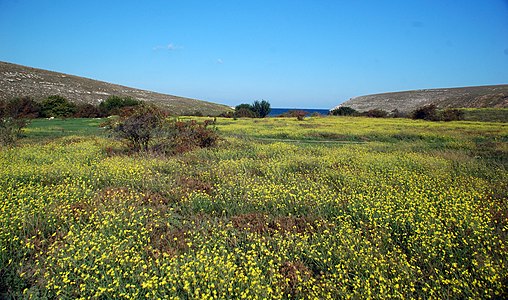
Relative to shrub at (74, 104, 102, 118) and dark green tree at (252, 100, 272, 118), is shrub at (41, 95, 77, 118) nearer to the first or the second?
shrub at (74, 104, 102, 118)

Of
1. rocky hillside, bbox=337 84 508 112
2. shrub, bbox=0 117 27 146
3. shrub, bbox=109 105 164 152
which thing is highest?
rocky hillside, bbox=337 84 508 112

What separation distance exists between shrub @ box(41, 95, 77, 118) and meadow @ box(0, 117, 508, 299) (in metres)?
33.7

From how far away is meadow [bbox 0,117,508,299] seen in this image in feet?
13.8

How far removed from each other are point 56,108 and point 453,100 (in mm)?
66586

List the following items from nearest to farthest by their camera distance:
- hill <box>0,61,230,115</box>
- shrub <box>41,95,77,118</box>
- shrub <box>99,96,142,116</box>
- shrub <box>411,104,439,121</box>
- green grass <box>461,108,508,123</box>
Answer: green grass <box>461,108,508,123</box>
shrub <box>411,104,439,121</box>
shrub <box>41,95,77,118</box>
shrub <box>99,96,142,116</box>
hill <box>0,61,230,115</box>

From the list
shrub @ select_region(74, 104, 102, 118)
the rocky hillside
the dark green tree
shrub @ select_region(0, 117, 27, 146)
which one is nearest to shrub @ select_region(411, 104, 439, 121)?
the rocky hillside

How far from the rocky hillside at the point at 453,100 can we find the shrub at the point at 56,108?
5974cm

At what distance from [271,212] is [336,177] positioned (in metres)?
3.09

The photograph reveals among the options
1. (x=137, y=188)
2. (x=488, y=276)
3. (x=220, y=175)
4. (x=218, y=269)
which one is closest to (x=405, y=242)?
(x=488, y=276)

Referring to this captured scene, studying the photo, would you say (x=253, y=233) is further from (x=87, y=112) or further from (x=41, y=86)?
(x=41, y=86)

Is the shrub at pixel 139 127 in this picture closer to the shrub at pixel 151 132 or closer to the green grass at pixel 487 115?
the shrub at pixel 151 132

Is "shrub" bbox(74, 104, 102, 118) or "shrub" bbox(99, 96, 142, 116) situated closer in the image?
"shrub" bbox(74, 104, 102, 118)

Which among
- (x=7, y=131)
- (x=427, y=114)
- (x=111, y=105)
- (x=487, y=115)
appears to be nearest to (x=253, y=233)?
(x=7, y=131)

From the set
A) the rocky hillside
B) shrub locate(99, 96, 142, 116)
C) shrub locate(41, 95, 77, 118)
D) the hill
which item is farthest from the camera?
the hill
